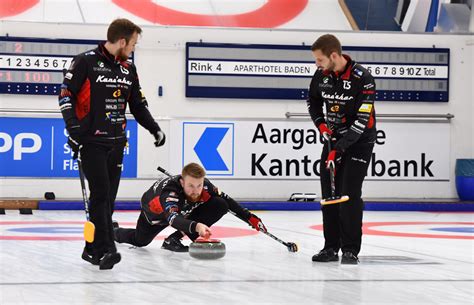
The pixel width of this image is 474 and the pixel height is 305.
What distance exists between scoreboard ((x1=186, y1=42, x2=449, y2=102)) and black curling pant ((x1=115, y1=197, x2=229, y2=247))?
17.0 feet

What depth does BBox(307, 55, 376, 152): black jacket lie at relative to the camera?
17.0 feet

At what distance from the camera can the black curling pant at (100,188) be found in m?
4.70

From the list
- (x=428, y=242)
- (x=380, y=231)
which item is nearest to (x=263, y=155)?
(x=380, y=231)

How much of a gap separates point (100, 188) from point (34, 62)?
246 inches

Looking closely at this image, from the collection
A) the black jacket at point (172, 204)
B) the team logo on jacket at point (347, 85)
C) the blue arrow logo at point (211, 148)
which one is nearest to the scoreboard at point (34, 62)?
the blue arrow logo at point (211, 148)

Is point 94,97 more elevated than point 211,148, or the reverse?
point 94,97

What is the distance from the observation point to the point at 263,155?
11.0 metres

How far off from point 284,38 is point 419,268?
6478mm

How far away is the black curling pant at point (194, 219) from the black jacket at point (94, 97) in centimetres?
99

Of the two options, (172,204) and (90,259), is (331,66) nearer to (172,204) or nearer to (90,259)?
(172,204)

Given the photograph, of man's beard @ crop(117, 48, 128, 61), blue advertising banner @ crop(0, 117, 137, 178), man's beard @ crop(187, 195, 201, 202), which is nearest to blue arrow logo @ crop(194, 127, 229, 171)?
blue advertising banner @ crop(0, 117, 137, 178)

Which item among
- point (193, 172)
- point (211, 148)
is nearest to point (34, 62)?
point (211, 148)

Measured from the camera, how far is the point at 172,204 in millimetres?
5234

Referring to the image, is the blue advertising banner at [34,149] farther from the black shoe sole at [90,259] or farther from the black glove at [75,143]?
the black glove at [75,143]
